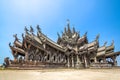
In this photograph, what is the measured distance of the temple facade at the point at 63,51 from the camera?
25.1 metres

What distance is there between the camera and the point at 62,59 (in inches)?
1113

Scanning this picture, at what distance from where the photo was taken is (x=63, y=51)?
93.6 feet

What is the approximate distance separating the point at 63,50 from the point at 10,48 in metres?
10.7

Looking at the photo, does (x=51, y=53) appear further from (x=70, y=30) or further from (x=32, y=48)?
(x=70, y=30)

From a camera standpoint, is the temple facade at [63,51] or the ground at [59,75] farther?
the temple facade at [63,51]

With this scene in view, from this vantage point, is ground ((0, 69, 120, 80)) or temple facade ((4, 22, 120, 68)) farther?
temple facade ((4, 22, 120, 68))

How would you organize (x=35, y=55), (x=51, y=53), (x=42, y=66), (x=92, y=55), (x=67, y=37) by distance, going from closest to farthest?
(x=42, y=66) → (x=35, y=55) → (x=51, y=53) → (x=92, y=55) → (x=67, y=37)

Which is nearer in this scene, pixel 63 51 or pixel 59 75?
pixel 59 75

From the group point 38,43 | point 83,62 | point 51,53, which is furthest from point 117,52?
point 38,43

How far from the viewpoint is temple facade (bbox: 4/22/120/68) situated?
25.1 m

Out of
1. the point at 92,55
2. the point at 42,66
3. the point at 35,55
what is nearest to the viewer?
the point at 42,66

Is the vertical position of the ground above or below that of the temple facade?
below

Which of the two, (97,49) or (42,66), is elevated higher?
(97,49)

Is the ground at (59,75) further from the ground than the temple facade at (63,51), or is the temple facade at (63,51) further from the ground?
the temple facade at (63,51)
